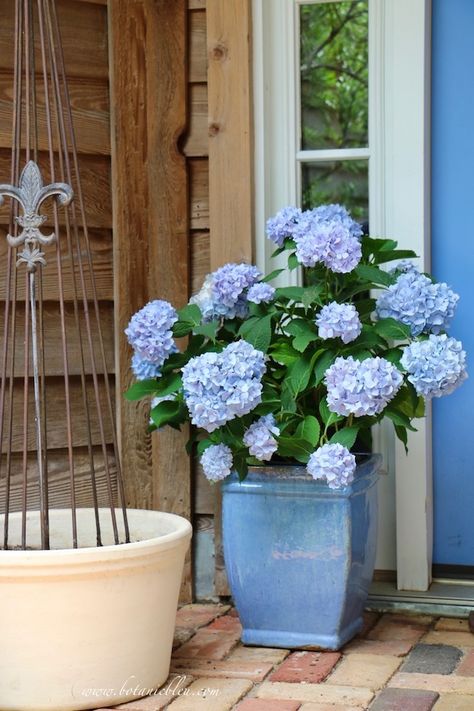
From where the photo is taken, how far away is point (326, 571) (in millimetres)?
2371

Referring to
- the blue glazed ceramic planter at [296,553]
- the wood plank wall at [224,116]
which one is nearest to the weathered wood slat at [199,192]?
the wood plank wall at [224,116]

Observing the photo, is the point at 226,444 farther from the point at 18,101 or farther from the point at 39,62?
the point at 39,62

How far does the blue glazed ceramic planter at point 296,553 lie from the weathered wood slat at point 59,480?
455 millimetres

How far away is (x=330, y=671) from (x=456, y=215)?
1.21 metres

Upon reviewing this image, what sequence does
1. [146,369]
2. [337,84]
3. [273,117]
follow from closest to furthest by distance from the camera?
[146,369] < [273,117] < [337,84]

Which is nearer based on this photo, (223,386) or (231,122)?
(223,386)

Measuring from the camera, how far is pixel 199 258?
2.79m

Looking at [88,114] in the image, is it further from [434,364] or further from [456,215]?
[434,364]

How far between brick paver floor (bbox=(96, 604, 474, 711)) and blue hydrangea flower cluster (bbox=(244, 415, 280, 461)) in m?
0.46

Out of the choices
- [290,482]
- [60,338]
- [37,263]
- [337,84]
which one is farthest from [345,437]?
[337,84]

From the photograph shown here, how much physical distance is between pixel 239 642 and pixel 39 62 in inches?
58.8

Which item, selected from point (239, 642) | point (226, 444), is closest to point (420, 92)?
point (226, 444)

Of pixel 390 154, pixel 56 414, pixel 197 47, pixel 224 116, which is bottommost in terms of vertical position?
pixel 56 414

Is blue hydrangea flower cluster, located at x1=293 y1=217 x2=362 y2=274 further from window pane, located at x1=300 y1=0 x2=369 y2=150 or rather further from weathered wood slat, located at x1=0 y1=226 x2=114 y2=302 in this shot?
window pane, located at x1=300 y1=0 x2=369 y2=150
